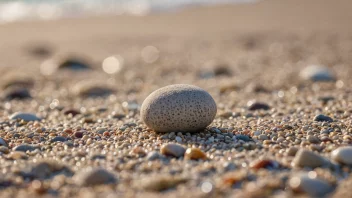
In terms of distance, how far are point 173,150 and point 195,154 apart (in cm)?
16

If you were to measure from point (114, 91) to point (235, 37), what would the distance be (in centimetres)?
504

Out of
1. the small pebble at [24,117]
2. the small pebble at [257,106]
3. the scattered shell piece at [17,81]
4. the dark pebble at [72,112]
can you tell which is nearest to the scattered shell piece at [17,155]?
the small pebble at [24,117]

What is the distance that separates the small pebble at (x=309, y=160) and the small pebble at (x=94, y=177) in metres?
1.09

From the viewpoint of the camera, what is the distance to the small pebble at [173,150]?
328 centimetres

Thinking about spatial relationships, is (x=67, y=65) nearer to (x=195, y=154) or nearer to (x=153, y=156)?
(x=153, y=156)

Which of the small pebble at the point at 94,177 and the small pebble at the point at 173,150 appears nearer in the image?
the small pebble at the point at 94,177

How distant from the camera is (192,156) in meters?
3.21

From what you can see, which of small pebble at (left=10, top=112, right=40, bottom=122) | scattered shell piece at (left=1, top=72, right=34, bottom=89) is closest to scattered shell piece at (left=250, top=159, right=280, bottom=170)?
small pebble at (left=10, top=112, right=40, bottom=122)

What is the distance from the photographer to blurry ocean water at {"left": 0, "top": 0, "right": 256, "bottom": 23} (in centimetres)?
1739

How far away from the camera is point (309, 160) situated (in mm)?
2982

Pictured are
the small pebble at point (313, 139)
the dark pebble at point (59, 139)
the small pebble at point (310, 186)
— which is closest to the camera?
the small pebble at point (310, 186)

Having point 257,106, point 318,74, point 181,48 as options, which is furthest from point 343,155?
point 181,48

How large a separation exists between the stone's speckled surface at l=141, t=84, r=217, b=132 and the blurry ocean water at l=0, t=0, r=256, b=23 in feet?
41.2

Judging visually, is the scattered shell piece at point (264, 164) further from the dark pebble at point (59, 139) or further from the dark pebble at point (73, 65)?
the dark pebble at point (73, 65)
